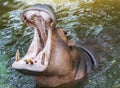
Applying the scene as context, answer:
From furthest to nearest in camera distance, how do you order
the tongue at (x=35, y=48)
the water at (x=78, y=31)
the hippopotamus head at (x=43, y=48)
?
the water at (x=78, y=31)
the tongue at (x=35, y=48)
the hippopotamus head at (x=43, y=48)

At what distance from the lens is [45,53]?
5559 millimetres

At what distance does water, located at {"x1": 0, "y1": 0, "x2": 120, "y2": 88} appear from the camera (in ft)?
20.9

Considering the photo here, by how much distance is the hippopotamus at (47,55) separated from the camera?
543cm

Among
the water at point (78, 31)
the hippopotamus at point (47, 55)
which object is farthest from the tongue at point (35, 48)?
the water at point (78, 31)

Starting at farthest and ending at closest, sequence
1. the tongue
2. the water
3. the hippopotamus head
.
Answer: the water → the tongue → the hippopotamus head

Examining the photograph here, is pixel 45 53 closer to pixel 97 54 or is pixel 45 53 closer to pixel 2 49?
pixel 97 54

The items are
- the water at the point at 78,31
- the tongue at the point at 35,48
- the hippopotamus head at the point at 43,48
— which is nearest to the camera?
the hippopotamus head at the point at 43,48

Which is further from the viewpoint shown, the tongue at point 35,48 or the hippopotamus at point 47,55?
the tongue at point 35,48

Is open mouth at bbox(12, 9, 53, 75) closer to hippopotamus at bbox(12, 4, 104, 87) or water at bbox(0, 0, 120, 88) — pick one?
hippopotamus at bbox(12, 4, 104, 87)

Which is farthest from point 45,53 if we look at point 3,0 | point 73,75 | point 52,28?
point 3,0

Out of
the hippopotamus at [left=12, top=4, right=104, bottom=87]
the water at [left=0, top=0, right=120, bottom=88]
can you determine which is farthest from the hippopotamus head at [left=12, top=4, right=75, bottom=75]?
the water at [left=0, top=0, right=120, bottom=88]

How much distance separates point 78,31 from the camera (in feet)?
27.5

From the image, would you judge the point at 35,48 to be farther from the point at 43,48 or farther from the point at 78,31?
the point at 78,31

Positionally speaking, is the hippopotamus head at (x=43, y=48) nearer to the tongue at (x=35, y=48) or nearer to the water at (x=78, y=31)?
the tongue at (x=35, y=48)
